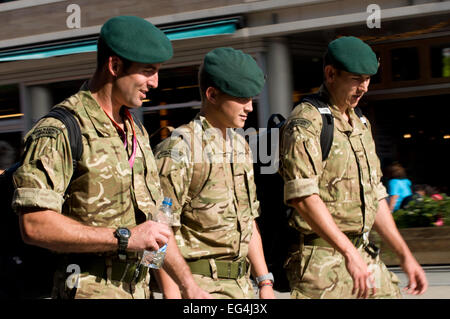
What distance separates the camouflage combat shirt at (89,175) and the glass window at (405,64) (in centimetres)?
789

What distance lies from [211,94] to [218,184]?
462mm

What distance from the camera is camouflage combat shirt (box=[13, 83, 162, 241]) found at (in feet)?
8.56

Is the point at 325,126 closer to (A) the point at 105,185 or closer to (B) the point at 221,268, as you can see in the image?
(B) the point at 221,268

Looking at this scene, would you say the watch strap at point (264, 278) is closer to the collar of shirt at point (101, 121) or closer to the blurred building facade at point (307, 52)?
the collar of shirt at point (101, 121)

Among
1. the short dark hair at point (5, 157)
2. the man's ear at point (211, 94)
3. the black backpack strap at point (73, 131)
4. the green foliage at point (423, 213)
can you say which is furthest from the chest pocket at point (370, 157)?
the short dark hair at point (5, 157)

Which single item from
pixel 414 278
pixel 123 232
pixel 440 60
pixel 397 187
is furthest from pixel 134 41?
pixel 440 60

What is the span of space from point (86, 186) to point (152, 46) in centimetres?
62

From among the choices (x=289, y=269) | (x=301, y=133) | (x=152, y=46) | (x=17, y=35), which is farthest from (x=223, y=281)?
(x=17, y=35)

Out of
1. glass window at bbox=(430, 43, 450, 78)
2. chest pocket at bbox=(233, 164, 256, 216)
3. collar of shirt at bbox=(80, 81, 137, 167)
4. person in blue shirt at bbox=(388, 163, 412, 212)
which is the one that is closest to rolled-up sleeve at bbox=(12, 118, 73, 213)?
collar of shirt at bbox=(80, 81, 137, 167)

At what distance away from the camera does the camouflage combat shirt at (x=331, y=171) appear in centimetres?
372

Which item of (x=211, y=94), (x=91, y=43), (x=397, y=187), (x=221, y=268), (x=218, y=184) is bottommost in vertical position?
(x=397, y=187)

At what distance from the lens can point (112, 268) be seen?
2.83 meters

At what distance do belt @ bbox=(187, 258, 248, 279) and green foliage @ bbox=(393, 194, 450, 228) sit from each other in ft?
17.2

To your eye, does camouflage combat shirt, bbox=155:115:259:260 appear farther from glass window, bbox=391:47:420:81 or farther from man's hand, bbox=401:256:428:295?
glass window, bbox=391:47:420:81
